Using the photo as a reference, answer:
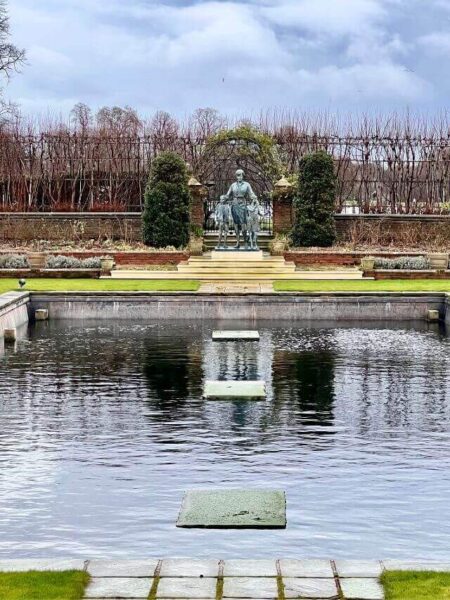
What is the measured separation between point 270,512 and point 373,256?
2283cm

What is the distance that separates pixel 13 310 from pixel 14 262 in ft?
31.8

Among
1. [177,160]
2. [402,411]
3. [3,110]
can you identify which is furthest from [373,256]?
[402,411]

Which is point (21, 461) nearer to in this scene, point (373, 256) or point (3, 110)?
point (373, 256)

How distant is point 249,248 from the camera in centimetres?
2947

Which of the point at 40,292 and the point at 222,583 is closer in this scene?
the point at 222,583

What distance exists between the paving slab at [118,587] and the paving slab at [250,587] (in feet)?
1.56

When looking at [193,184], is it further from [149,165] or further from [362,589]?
[362,589]

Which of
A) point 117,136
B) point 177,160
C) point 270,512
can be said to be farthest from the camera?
point 117,136

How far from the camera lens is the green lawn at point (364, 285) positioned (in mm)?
23969

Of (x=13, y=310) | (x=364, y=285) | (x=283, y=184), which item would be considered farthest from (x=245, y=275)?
(x=13, y=310)

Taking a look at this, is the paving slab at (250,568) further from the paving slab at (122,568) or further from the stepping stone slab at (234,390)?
the stepping stone slab at (234,390)

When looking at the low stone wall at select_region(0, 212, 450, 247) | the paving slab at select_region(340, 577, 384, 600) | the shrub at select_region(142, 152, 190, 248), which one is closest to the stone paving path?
the paving slab at select_region(340, 577, 384, 600)

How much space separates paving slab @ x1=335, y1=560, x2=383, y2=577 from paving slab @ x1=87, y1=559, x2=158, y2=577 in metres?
1.17

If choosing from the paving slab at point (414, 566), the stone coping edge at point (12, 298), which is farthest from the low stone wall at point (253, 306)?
the paving slab at point (414, 566)
